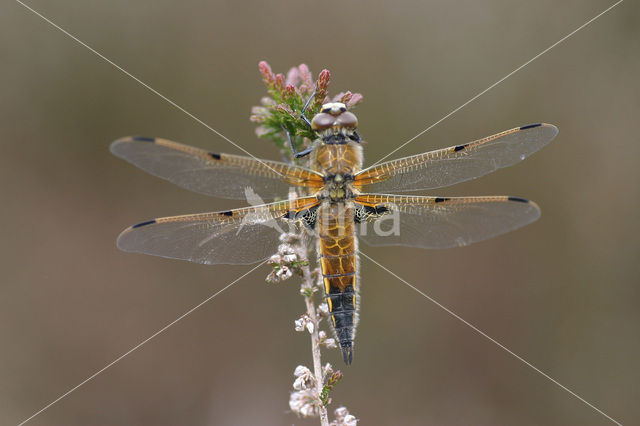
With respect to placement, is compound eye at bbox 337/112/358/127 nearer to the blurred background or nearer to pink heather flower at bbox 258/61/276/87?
pink heather flower at bbox 258/61/276/87

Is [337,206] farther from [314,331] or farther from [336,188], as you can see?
[314,331]

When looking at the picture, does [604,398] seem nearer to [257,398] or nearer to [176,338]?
[257,398]

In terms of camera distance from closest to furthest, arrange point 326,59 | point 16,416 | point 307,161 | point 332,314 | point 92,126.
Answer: point 332,314 < point 307,161 < point 16,416 < point 92,126 < point 326,59

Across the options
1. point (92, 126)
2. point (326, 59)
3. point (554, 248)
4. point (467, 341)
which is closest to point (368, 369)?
point (467, 341)

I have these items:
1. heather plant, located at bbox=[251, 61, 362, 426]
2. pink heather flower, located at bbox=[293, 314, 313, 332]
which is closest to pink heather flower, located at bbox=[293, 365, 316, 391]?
heather plant, located at bbox=[251, 61, 362, 426]

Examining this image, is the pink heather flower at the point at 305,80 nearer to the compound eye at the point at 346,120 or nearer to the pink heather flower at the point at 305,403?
the compound eye at the point at 346,120

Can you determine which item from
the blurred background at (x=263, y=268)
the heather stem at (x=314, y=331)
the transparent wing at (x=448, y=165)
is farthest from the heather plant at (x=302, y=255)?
the blurred background at (x=263, y=268)
